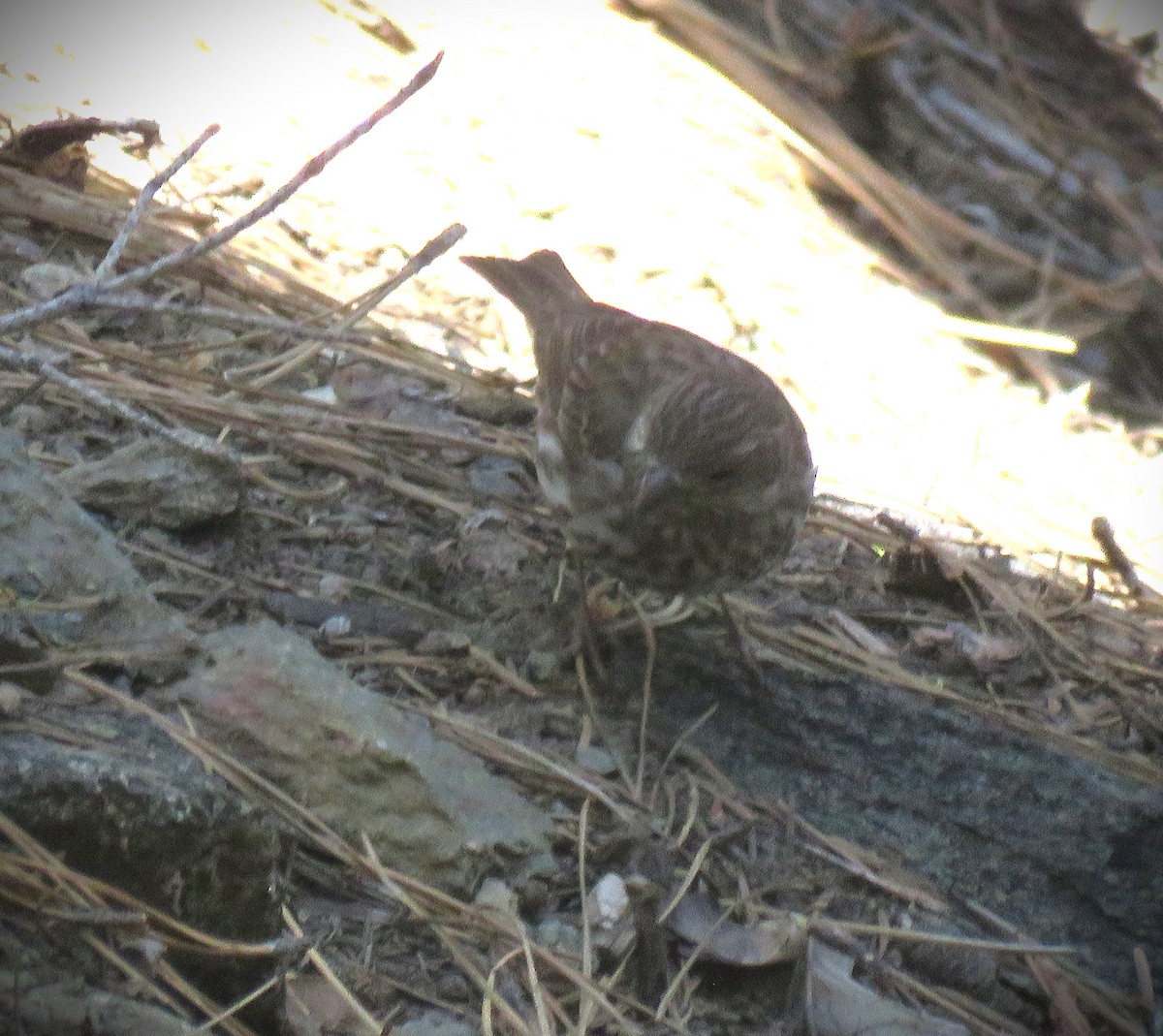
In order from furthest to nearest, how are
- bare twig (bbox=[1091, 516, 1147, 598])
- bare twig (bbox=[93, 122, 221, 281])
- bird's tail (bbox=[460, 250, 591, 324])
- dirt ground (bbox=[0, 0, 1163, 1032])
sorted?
bird's tail (bbox=[460, 250, 591, 324]), bare twig (bbox=[1091, 516, 1147, 598]), dirt ground (bbox=[0, 0, 1163, 1032]), bare twig (bbox=[93, 122, 221, 281])

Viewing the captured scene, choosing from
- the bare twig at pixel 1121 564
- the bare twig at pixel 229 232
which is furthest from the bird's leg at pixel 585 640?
the bare twig at pixel 1121 564

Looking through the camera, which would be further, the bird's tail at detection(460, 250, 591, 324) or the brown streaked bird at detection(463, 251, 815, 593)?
the bird's tail at detection(460, 250, 591, 324)

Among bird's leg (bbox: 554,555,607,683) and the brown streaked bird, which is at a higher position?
the brown streaked bird

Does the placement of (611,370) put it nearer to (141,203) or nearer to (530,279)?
(530,279)

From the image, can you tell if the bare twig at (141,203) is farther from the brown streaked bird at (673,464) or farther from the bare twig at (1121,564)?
the bare twig at (1121,564)

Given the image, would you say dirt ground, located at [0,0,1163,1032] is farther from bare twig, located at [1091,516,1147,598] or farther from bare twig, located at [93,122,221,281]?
bare twig, located at [93,122,221,281]

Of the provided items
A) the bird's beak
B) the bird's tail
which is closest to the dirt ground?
the bird's tail

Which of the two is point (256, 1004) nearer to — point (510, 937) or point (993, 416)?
point (510, 937)

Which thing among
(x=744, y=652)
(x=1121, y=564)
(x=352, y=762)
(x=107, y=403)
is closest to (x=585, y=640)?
(x=744, y=652)
